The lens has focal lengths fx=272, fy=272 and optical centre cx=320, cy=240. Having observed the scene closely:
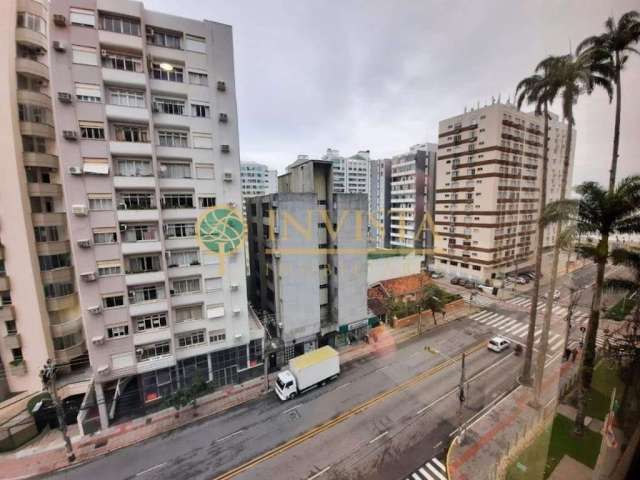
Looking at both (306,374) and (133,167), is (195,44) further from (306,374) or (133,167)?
(306,374)

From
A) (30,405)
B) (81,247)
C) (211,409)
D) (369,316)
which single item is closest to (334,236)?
(369,316)

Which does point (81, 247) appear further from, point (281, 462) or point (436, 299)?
point (436, 299)

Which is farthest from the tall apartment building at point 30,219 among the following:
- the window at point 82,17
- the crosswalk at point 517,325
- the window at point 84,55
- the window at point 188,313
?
the crosswalk at point 517,325

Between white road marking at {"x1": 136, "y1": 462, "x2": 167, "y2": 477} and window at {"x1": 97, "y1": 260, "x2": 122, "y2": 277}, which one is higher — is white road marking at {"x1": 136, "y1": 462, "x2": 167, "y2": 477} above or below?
below

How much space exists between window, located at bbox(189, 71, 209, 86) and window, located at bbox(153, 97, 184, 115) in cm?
103

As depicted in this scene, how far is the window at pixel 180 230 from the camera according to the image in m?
12.1

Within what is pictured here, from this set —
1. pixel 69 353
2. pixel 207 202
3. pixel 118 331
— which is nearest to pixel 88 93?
pixel 207 202

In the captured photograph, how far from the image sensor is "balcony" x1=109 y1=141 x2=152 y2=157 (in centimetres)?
1070

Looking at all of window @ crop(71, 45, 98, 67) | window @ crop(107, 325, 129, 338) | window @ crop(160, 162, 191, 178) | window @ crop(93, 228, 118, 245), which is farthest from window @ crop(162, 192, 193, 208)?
window @ crop(107, 325, 129, 338)

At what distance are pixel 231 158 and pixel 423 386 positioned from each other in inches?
555

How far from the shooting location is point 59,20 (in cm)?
961

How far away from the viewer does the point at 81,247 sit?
1058 centimetres

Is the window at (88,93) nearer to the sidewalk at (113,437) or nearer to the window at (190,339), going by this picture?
the window at (190,339)

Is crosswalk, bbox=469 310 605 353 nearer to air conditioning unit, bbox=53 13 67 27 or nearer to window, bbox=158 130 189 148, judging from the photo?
window, bbox=158 130 189 148
